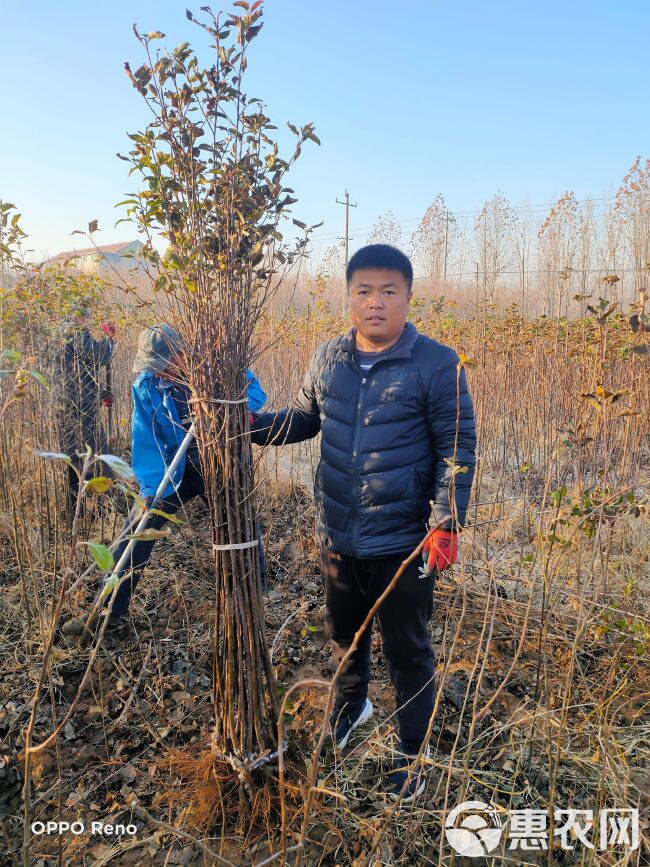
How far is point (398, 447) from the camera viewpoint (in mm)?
1814

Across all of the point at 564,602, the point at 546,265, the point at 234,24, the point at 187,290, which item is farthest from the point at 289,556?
the point at 546,265

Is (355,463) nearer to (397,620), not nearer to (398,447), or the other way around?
(398,447)

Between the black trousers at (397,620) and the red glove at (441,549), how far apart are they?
0.12m

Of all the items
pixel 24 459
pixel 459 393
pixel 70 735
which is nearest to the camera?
pixel 459 393

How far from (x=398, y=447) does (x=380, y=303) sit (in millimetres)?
497

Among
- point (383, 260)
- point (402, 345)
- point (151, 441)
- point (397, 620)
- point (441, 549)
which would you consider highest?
point (383, 260)

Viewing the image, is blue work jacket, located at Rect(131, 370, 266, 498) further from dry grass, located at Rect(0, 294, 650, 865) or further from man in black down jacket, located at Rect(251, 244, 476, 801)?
man in black down jacket, located at Rect(251, 244, 476, 801)

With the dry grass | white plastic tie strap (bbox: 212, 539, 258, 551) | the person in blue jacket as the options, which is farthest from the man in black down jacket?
the person in blue jacket

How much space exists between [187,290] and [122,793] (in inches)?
68.7

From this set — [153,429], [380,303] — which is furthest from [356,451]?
[153,429]

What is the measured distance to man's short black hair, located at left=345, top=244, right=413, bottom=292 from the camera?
187 cm

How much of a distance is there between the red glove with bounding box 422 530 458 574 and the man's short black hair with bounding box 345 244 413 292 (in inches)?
34.1

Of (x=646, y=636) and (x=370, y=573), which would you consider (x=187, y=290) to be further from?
(x=646, y=636)

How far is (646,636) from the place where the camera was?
2182 millimetres
